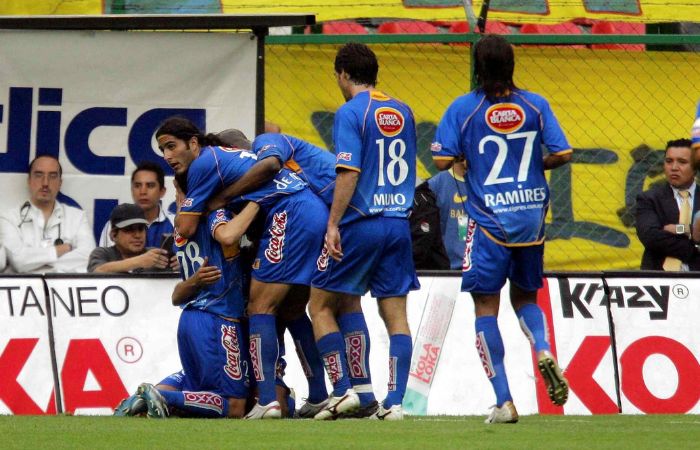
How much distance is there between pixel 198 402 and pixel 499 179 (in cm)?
214

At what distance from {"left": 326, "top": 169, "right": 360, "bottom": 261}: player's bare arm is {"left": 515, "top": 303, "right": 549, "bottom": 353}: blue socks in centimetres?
104

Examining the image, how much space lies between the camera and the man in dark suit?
1028 cm

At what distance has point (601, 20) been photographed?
40.3 feet

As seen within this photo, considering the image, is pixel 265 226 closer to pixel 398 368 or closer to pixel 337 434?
pixel 398 368

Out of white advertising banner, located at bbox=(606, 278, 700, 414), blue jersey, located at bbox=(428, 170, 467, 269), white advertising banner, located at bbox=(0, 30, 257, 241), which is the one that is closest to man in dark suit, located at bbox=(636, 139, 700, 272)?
white advertising banner, located at bbox=(606, 278, 700, 414)

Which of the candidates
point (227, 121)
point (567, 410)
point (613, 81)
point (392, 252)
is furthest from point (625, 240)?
point (392, 252)

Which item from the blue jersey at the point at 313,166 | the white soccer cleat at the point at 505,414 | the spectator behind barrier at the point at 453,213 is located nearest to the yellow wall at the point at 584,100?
the spectator behind barrier at the point at 453,213

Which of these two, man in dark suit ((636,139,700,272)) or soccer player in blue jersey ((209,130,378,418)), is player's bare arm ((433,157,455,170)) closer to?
soccer player in blue jersey ((209,130,378,418))

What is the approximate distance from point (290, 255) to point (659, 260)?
11.4ft

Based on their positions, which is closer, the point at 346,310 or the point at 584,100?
the point at 346,310

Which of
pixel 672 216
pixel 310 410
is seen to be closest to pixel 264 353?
pixel 310 410

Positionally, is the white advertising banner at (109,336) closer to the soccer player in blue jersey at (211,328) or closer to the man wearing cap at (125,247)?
the man wearing cap at (125,247)

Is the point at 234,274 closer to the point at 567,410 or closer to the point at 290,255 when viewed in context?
the point at 290,255

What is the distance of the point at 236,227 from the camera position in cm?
810
